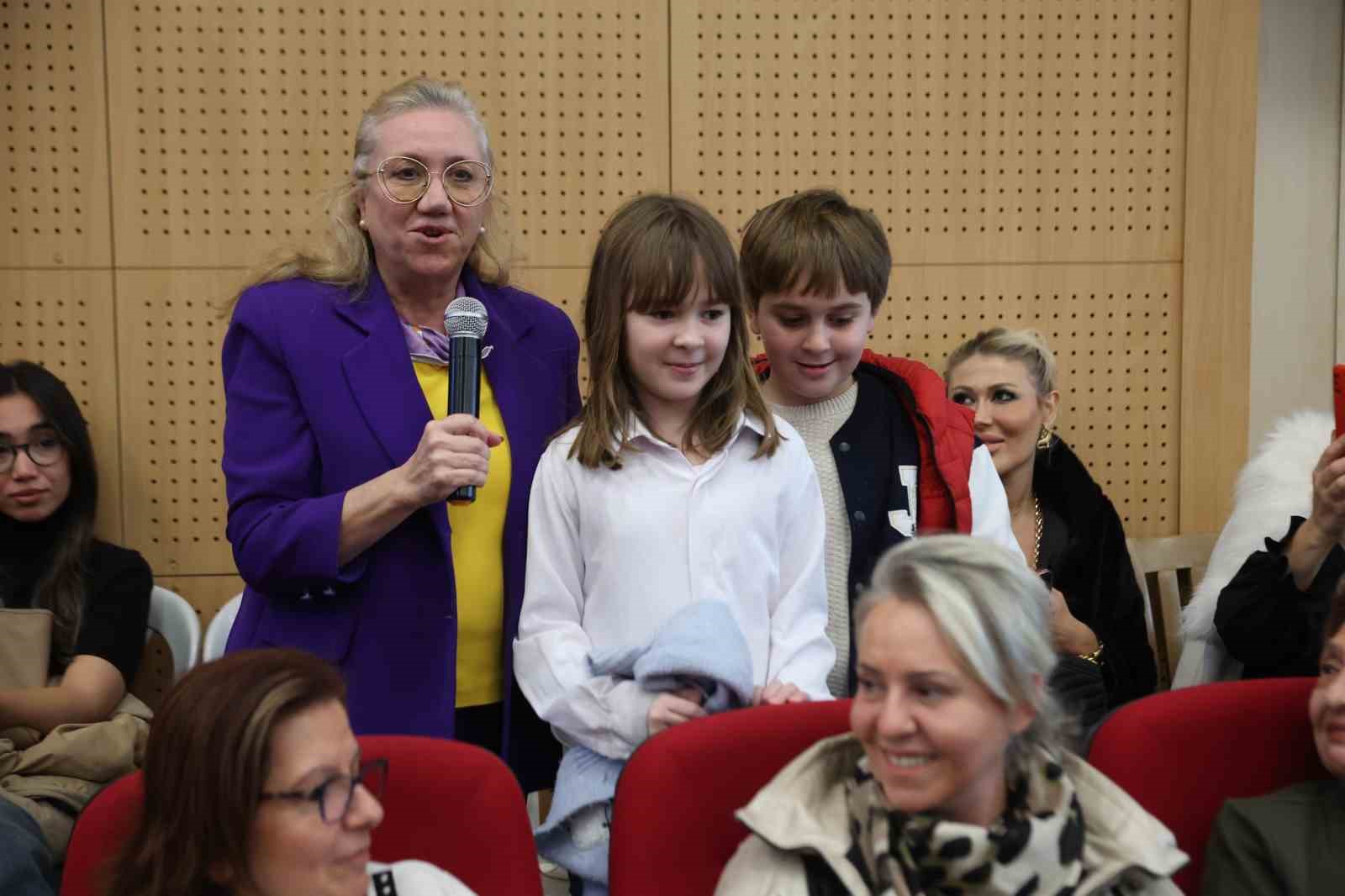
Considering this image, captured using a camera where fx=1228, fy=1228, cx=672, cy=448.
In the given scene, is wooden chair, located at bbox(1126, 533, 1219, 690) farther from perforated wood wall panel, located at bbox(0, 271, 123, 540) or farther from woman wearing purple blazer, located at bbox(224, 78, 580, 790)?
perforated wood wall panel, located at bbox(0, 271, 123, 540)

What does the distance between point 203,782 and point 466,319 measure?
91cm

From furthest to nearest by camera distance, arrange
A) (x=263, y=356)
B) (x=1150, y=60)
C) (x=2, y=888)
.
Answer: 1. (x=1150, y=60)
2. (x=263, y=356)
3. (x=2, y=888)

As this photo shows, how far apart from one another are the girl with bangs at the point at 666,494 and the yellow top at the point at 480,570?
0.46 feet

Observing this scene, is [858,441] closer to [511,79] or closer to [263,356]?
[263,356]

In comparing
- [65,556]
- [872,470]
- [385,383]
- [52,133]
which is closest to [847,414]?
[872,470]

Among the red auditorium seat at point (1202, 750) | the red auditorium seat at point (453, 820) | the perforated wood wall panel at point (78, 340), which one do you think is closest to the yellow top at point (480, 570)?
the red auditorium seat at point (453, 820)

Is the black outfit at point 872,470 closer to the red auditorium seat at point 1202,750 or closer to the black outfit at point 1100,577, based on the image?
the red auditorium seat at point 1202,750

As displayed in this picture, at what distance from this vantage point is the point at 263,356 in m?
2.12

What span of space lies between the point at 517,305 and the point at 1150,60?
240cm

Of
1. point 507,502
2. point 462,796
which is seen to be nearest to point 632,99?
point 507,502

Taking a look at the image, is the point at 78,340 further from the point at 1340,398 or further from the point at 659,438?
the point at 1340,398

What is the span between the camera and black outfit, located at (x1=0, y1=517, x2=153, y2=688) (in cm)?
306

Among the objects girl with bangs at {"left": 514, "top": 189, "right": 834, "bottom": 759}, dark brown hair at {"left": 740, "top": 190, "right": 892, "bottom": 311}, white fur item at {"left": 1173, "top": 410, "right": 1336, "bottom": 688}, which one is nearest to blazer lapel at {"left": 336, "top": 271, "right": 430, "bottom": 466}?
girl with bangs at {"left": 514, "top": 189, "right": 834, "bottom": 759}

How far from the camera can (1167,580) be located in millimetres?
3518
